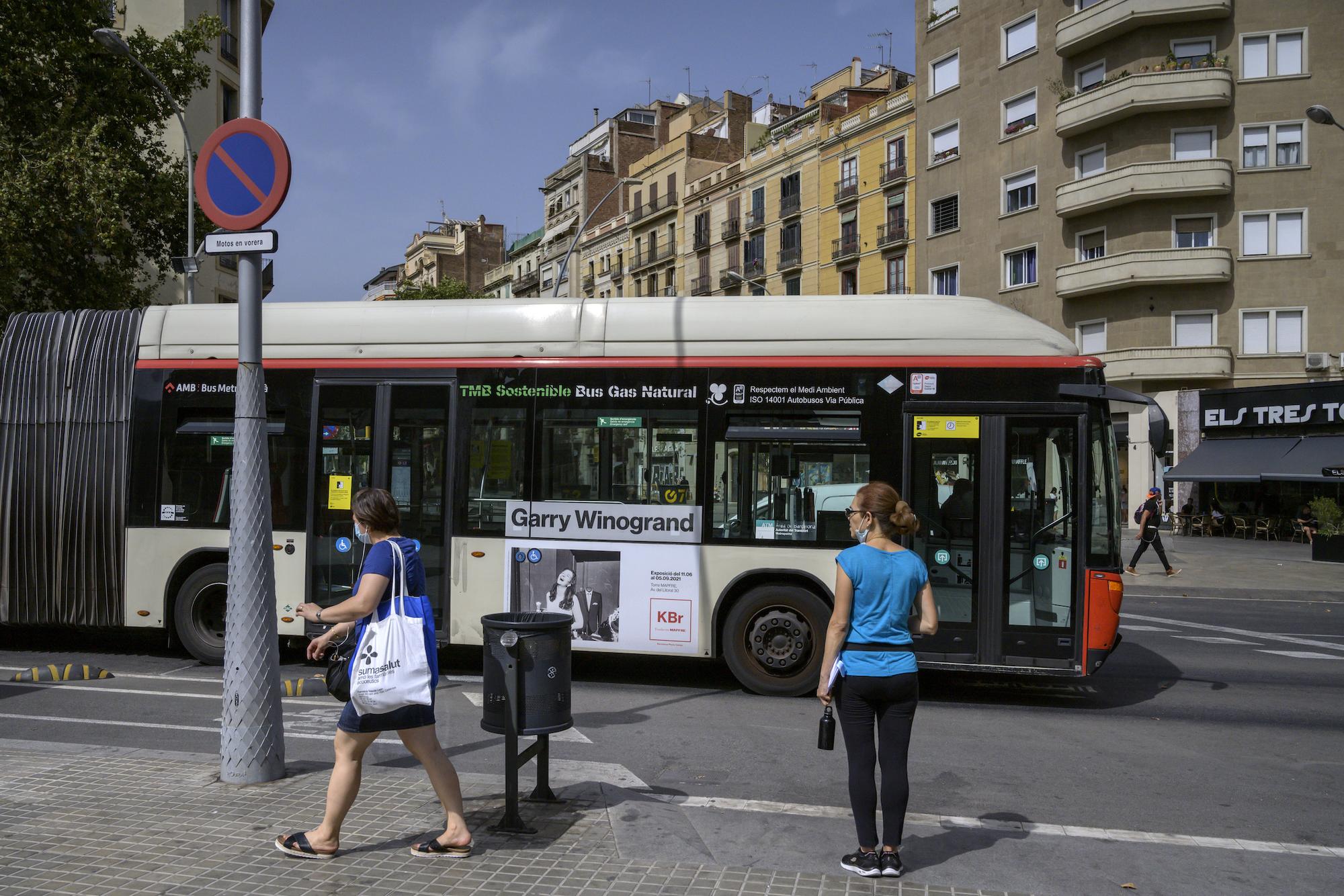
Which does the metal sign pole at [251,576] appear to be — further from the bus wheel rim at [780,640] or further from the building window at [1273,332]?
the building window at [1273,332]

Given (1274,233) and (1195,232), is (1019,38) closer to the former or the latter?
(1195,232)

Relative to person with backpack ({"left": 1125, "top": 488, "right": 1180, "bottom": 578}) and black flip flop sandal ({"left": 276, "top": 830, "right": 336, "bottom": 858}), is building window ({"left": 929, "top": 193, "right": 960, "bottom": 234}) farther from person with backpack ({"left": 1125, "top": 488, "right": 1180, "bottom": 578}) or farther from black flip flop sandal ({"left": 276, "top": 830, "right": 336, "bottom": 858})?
black flip flop sandal ({"left": 276, "top": 830, "right": 336, "bottom": 858})

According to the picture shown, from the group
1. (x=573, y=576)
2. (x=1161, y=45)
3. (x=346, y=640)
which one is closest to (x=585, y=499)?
(x=573, y=576)

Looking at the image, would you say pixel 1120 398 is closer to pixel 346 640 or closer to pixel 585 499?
pixel 585 499

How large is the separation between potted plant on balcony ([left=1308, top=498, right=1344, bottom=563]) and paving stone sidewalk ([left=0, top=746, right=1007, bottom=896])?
22359 millimetres

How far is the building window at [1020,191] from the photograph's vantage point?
38.3m

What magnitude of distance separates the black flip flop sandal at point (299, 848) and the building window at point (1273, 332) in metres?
34.9

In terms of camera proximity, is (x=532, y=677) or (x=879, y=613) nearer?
(x=879, y=613)

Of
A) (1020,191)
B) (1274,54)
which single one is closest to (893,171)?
(1020,191)

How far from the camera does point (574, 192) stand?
78.9 meters

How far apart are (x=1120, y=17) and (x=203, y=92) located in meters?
30.0

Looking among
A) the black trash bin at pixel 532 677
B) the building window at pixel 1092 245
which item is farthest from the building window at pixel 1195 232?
the black trash bin at pixel 532 677

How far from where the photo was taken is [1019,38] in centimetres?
3891

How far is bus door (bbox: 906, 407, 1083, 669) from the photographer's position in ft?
26.4
